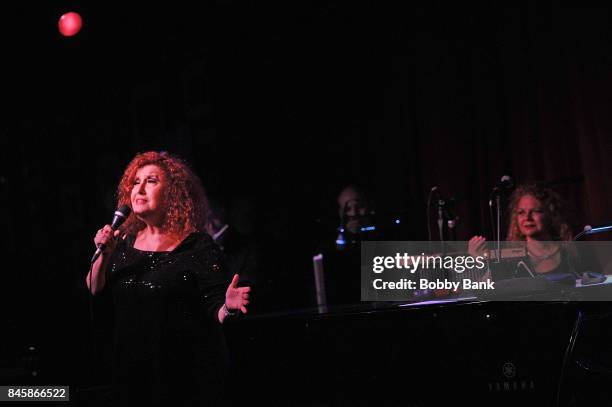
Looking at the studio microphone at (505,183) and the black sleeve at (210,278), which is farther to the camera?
the studio microphone at (505,183)

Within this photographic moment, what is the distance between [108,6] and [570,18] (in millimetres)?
4019

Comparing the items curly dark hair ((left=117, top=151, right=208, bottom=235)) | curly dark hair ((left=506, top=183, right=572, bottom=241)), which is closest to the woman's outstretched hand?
curly dark hair ((left=117, top=151, right=208, bottom=235))

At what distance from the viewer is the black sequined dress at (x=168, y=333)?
2.89m

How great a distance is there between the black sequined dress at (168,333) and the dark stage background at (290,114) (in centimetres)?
136

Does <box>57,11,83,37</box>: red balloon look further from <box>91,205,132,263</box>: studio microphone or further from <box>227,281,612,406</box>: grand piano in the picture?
<box>227,281,612,406</box>: grand piano

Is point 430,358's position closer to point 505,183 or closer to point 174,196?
Answer: point 505,183

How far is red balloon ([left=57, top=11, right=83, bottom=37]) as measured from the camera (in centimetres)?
633

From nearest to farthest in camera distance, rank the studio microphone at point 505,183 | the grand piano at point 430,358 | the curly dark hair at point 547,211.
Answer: the grand piano at point 430,358 < the studio microphone at point 505,183 < the curly dark hair at point 547,211

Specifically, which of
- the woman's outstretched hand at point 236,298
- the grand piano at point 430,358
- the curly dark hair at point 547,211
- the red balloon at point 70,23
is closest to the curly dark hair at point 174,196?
the woman's outstretched hand at point 236,298

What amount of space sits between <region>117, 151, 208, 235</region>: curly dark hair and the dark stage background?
1116mm

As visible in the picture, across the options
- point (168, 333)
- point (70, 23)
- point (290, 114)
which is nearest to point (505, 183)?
point (168, 333)

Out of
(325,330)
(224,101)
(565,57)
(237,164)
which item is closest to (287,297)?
(237,164)

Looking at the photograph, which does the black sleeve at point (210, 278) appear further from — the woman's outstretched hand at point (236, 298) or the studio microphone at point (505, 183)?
the studio microphone at point (505, 183)

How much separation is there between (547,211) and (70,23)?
4.49 m
